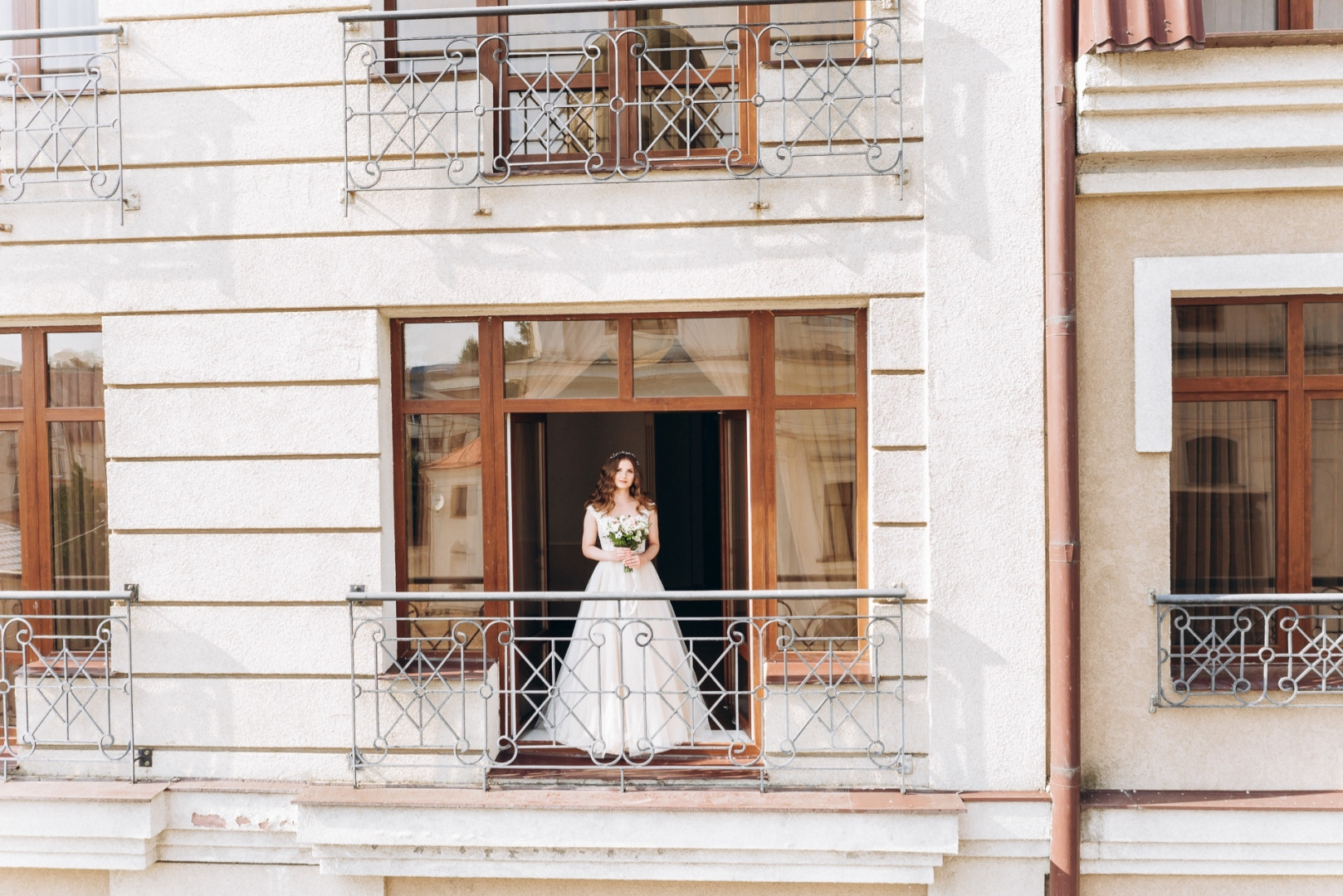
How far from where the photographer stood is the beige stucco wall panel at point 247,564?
212 inches

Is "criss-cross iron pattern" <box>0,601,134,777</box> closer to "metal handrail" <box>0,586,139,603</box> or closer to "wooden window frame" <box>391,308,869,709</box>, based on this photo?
"metal handrail" <box>0,586,139,603</box>

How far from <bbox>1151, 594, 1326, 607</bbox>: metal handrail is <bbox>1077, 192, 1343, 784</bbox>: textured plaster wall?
126 mm

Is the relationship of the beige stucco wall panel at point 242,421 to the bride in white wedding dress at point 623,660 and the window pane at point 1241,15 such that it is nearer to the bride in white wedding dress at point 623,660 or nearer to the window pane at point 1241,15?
the bride in white wedding dress at point 623,660

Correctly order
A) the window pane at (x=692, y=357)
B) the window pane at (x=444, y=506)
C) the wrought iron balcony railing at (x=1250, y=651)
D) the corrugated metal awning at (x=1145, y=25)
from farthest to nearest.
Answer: the window pane at (x=444, y=506)
the window pane at (x=692, y=357)
the wrought iron balcony railing at (x=1250, y=651)
the corrugated metal awning at (x=1145, y=25)

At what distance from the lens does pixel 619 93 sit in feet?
18.2

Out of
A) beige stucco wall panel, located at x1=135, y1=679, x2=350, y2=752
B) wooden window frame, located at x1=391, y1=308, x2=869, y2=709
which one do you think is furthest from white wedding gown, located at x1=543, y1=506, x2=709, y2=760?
beige stucco wall panel, located at x1=135, y1=679, x2=350, y2=752

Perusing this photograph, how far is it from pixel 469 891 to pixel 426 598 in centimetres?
178

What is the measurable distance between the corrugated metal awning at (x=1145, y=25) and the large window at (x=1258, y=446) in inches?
57.2

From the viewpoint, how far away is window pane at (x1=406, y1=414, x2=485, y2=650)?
5645 millimetres

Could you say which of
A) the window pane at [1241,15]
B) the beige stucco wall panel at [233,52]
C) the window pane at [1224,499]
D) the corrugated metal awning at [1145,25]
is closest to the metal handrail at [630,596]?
the window pane at [1224,499]

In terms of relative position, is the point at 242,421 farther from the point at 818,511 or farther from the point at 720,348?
the point at 818,511

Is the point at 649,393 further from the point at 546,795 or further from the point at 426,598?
the point at 546,795

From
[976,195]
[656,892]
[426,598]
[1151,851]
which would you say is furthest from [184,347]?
[1151,851]

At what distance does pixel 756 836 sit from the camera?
507 cm
